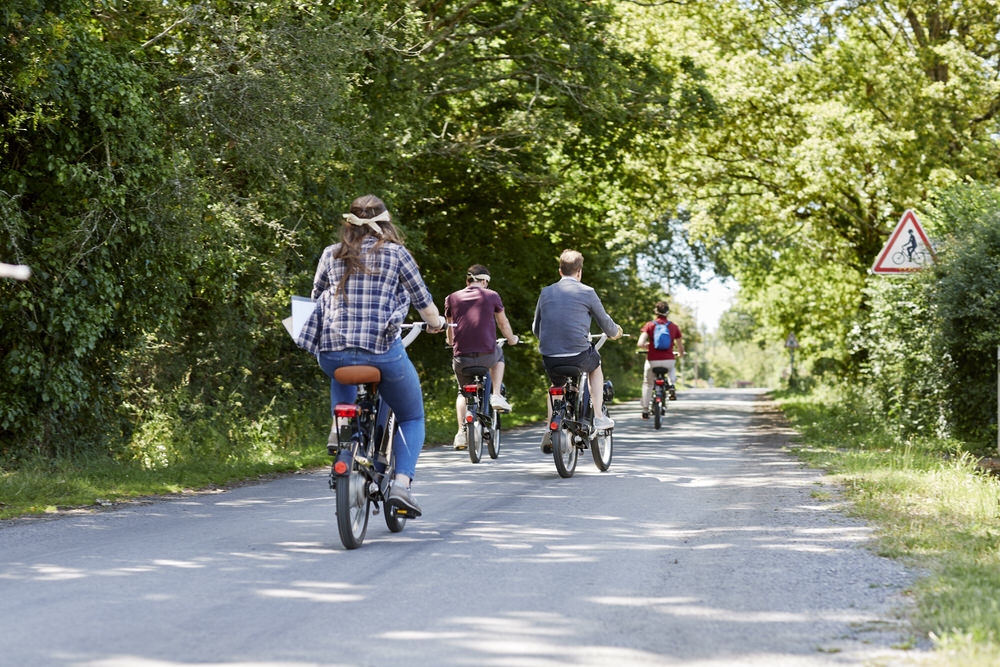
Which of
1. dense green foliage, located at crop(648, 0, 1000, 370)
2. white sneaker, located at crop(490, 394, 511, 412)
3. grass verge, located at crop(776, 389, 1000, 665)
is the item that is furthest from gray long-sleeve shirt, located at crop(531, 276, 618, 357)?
dense green foliage, located at crop(648, 0, 1000, 370)

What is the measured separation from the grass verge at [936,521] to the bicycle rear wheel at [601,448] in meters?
2.40

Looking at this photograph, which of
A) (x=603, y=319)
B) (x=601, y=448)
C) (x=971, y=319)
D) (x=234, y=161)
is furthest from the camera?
(x=971, y=319)

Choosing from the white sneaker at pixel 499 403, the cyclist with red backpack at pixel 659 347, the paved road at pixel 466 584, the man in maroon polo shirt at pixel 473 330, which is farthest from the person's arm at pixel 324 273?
the cyclist with red backpack at pixel 659 347

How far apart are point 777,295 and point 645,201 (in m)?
13.5

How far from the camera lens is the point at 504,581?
577 cm

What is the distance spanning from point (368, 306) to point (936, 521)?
13.7 ft

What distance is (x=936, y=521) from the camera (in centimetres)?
762

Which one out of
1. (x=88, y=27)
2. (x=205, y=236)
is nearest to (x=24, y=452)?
(x=205, y=236)

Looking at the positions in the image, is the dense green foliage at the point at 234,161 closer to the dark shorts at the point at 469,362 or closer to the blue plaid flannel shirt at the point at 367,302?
the dark shorts at the point at 469,362

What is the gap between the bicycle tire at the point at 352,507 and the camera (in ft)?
21.4

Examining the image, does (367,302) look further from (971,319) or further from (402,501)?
(971,319)

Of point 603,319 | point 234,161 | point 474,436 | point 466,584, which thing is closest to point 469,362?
point 474,436

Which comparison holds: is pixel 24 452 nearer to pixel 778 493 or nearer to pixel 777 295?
pixel 778 493

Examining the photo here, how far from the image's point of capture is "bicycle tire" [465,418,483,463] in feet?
41.1
